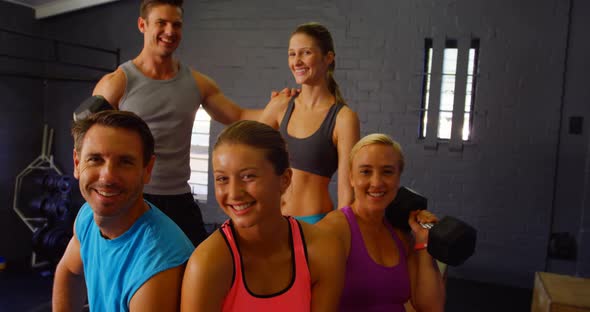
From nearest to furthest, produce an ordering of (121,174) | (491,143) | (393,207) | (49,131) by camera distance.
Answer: (121,174) → (393,207) → (491,143) → (49,131)

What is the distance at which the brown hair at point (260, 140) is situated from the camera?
3.88ft

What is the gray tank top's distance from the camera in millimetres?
1988

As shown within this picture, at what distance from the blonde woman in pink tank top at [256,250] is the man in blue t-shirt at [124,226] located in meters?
0.06

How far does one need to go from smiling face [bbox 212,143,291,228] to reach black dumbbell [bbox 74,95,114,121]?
58 cm

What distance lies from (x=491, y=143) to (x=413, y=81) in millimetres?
880

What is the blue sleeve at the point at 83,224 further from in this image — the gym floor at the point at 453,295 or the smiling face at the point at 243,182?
the gym floor at the point at 453,295

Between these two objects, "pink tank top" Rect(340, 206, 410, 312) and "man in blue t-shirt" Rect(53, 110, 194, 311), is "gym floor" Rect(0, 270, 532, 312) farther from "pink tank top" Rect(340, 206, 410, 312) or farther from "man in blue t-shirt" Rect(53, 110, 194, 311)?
"man in blue t-shirt" Rect(53, 110, 194, 311)

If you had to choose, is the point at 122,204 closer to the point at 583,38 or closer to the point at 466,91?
the point at 466,91

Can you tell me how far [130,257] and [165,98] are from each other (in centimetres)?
98

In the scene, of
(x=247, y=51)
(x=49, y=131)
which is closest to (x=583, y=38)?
(x=247, y=51)

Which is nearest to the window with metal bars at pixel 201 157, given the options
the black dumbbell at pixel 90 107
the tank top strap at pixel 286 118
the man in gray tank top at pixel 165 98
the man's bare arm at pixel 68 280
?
Answer: the man in gray tank top at pixel 165 98

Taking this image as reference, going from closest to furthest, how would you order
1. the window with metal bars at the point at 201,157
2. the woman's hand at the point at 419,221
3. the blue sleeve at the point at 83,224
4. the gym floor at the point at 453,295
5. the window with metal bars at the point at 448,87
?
the blue sleeve at the point at 83,224 → the woman's hand at the point at 419,221 → the gym floor at the point at 453,295 → the window with metal bars at the point at 448,87 → the window with metal bars at the point at 201,157

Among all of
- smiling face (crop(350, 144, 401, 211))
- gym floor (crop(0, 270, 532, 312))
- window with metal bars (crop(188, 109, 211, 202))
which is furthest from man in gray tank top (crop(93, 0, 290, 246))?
window with metal bars (crop(188, 109, 211, 202))

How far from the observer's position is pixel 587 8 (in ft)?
12.9
